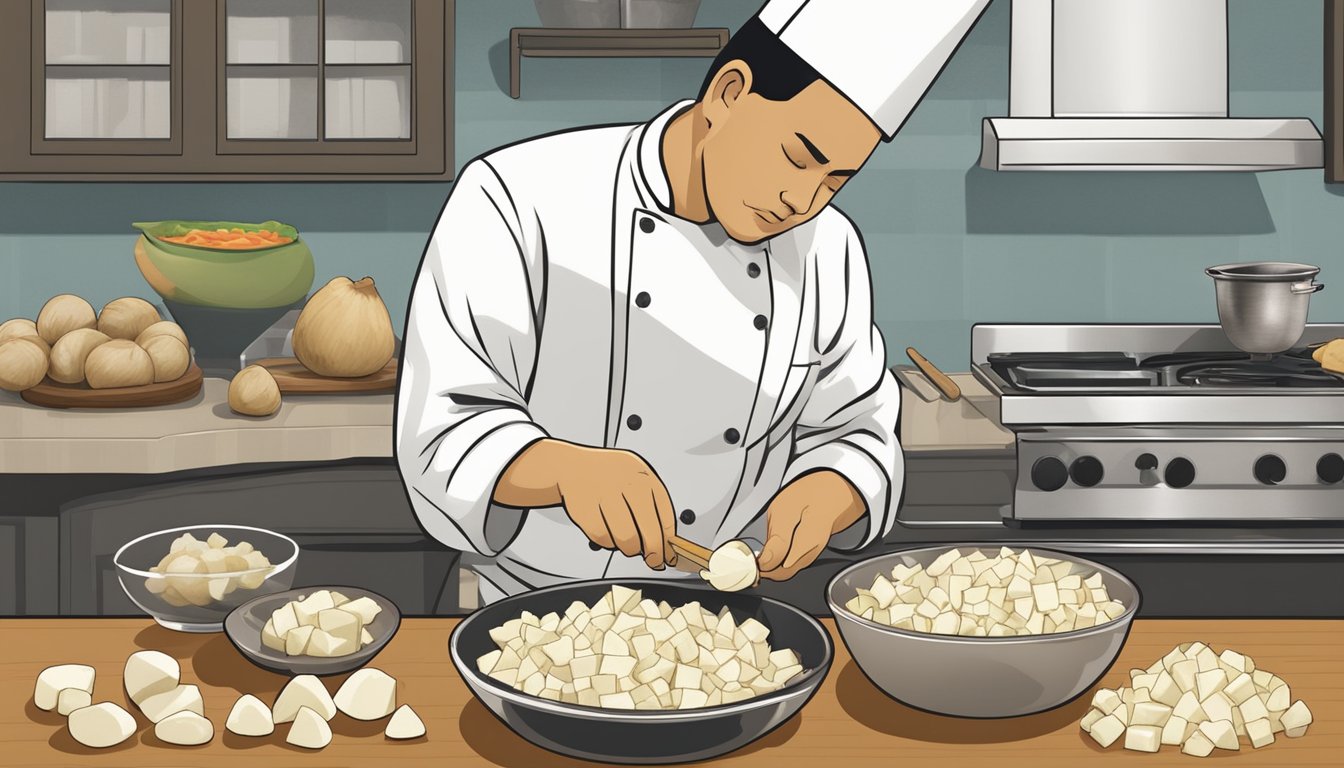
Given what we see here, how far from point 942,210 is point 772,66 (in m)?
1.66

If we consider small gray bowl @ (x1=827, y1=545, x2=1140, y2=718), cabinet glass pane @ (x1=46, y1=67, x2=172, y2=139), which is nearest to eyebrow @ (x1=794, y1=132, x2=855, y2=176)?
small gray bowl @ (x1=827, y1=545, x2=1140, y2=718)

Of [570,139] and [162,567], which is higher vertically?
[570,139]

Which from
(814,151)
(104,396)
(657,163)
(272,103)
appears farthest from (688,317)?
(272,103)

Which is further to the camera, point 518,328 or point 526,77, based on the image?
point 526,77

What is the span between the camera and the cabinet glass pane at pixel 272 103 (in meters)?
2.69

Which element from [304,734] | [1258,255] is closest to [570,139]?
[304,734]

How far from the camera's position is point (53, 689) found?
1.05 m

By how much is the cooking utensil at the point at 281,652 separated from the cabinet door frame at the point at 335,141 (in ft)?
5.40

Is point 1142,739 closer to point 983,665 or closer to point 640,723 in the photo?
point 983,665

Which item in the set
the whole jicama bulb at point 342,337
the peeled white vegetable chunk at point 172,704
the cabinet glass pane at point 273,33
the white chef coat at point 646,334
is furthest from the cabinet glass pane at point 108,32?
the peeled white vegetable chunk at point 172,704

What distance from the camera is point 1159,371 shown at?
100 inches

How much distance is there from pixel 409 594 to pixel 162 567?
1043 millimetres

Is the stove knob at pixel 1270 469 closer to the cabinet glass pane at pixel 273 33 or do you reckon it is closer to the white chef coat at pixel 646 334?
the white chef coat at pixel 646 334

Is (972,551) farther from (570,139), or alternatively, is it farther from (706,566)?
(570,139)
